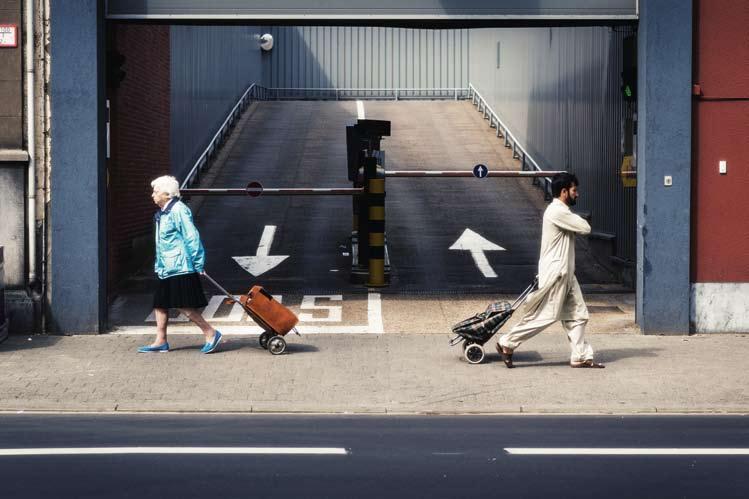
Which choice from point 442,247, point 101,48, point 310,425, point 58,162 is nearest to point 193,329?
point 58,162

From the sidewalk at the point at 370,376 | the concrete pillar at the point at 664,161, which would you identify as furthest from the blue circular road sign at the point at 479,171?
the sidewalk at the point at 370,376

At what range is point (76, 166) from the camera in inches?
505

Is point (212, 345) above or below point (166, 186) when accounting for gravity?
below

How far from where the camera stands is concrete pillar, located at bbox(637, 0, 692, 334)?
1287cm

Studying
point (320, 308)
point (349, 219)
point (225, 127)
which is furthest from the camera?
point (225, 127)

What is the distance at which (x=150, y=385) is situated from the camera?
34.0ft

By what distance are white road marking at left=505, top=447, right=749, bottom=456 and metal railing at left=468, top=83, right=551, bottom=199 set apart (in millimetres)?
12908

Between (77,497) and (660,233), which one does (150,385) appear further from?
(660,233)

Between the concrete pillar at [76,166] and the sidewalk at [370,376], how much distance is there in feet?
1.42

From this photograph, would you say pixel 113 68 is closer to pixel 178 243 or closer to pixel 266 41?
pixel 178 243

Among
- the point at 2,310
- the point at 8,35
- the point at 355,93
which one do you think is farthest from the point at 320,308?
the point at 355,93

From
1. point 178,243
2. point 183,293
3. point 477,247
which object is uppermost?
point 178,243

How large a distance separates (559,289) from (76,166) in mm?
5076

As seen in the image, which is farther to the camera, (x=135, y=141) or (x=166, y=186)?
(x=135, y=141)
